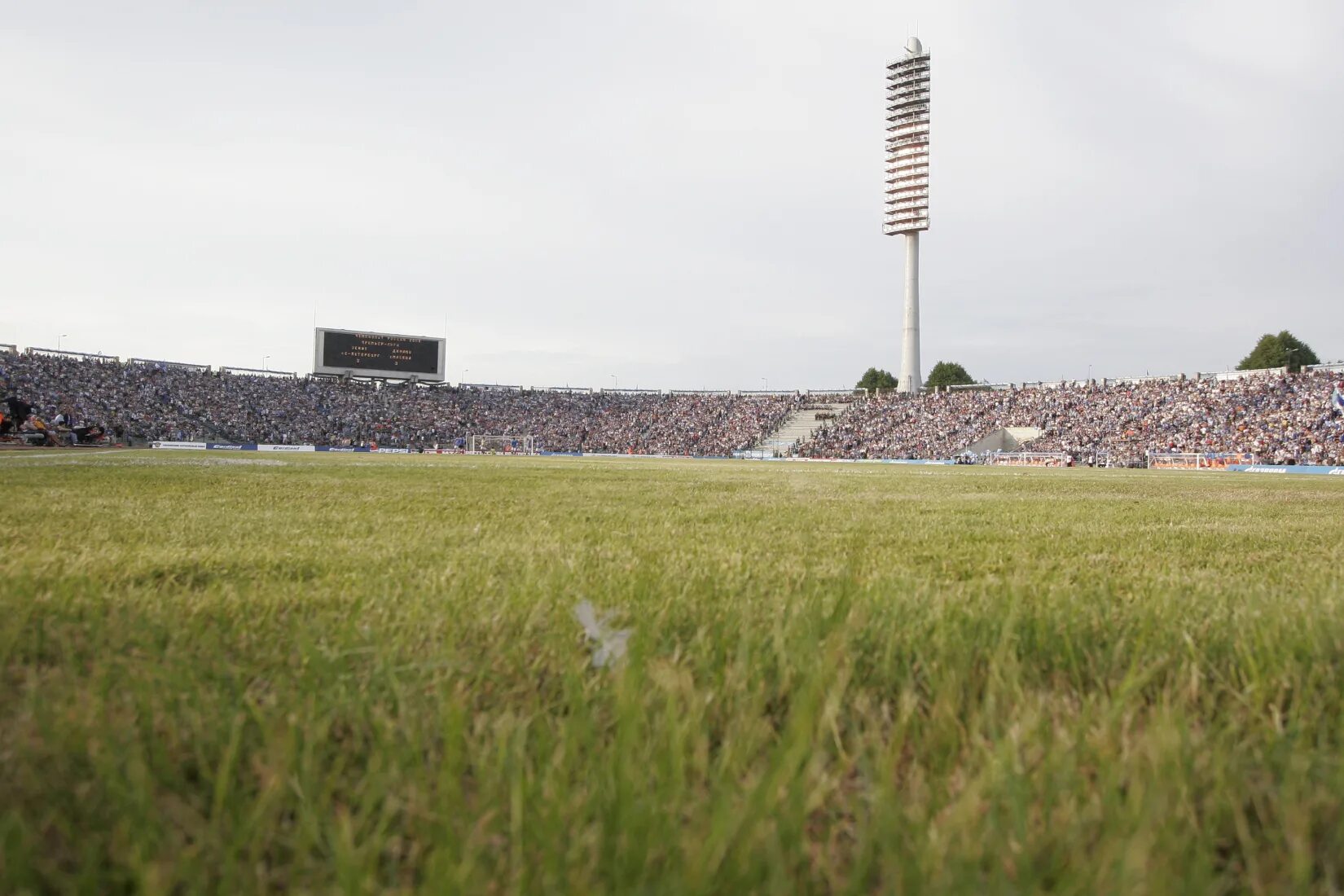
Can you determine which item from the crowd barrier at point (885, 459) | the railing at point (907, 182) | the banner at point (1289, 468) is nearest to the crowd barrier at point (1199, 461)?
the crowd barrier at point (885, 459)

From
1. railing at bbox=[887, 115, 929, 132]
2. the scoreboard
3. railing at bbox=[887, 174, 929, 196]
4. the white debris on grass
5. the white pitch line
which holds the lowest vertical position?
the white pitch line

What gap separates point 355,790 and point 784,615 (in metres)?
1.21

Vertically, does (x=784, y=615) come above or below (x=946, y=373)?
below

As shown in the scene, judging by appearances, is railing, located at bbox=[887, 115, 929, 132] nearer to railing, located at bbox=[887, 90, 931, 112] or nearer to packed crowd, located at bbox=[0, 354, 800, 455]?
railing, located at bbox=[887, 90, 931, 112]

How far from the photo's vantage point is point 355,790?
1.00 meters

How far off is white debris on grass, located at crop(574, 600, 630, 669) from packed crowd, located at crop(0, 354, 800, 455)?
52587 mm

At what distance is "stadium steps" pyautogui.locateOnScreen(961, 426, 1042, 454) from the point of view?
50312mm

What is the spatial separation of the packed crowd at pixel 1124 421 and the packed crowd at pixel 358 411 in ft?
34.1

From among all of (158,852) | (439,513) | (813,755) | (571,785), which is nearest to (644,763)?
(571,785)

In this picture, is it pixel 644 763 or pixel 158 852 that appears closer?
pixel 158 852

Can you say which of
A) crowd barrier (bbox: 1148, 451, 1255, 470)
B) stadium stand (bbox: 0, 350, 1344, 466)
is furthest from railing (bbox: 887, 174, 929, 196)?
crowd barrier (bbox: 1148, 451, 1255, 470)

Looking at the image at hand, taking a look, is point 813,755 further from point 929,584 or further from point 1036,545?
point 1036,545

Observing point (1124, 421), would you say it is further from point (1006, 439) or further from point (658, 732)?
point (658, 732)

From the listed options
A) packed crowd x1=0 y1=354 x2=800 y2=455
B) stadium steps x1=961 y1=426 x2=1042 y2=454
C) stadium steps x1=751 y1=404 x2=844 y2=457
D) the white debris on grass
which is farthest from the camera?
stadium steps x1=751 y1=404 x2=844 y2=457
